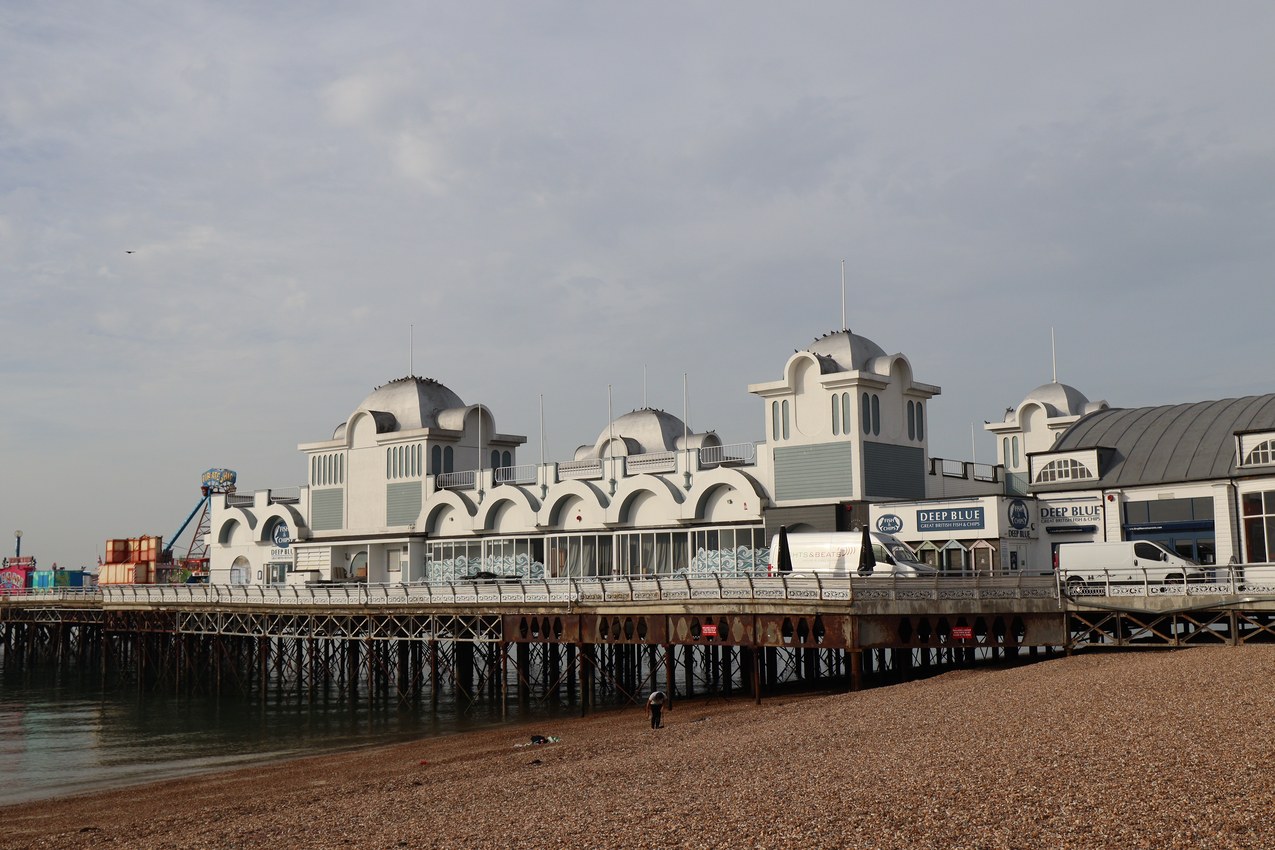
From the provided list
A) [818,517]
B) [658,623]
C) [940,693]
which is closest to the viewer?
[940,693]

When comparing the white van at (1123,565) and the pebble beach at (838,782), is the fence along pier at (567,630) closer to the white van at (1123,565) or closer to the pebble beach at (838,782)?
the white van at (1123,565)

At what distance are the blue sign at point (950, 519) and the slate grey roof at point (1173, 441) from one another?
3.41m

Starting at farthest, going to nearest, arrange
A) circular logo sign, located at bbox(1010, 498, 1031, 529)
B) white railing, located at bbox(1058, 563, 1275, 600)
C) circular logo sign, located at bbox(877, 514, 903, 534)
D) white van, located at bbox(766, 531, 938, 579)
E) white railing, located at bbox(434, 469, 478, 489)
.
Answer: white railing, located at bbox(434, 469, 478, 489) → circular logo sign, located at bbox(877, 514, 903, 534) → circular logo sign, located at bbox(1010, 498, 1031, 529) → white van, located at bbox(766, 531, 938, 579) → white railing, located at bbox(1058, 563, 1275, 600)

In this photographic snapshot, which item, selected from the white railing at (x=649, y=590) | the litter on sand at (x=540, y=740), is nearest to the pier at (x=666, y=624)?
the white railing at (x=649, y=590)

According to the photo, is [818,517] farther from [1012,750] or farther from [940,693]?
[1012,750]

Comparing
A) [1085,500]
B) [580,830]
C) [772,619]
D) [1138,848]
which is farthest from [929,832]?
[1085,500]

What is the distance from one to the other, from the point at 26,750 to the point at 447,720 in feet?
40.2

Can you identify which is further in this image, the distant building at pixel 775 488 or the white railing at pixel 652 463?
the white railing at pixel 652 463

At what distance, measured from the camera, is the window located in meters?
40.9

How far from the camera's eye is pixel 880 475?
43656 mm

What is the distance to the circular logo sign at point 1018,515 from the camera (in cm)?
3931

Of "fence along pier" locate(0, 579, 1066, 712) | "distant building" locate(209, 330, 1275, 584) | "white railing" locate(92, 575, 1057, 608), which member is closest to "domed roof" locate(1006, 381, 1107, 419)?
"distant building" locate(209, 330, 1275, 584)

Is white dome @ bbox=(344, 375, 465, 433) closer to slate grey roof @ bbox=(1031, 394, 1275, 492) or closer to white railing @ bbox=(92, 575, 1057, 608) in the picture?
white railing @ bbox=(92, 575, 1057, 608)

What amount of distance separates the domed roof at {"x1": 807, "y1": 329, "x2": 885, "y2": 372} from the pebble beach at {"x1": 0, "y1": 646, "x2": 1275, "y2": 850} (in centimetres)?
1812
